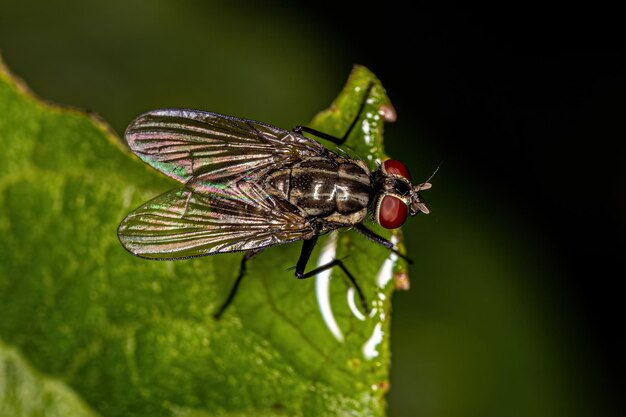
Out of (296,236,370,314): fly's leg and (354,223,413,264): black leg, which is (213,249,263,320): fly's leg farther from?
(354,223,413,264): black leg

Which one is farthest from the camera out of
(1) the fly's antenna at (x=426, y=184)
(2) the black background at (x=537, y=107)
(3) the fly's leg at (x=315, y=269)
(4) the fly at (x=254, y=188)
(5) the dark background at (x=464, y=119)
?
(2) the black background at (x=537, y=107)

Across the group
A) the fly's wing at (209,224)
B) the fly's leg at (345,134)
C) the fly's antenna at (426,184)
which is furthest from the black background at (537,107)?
the fly's wing at (209,224)

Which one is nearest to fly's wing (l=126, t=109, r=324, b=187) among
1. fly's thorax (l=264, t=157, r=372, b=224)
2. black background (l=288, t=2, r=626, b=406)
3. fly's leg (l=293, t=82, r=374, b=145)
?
fly's thorax (l=264, t=157, r=372, b=224)

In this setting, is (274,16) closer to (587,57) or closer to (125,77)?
(125,77)

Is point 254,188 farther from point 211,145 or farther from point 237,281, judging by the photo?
point 237,281

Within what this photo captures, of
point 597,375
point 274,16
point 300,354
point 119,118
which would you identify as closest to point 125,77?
point 119,118

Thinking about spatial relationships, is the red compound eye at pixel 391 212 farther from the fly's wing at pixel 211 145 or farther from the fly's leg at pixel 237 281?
the fly's leg at pixel 237 281
